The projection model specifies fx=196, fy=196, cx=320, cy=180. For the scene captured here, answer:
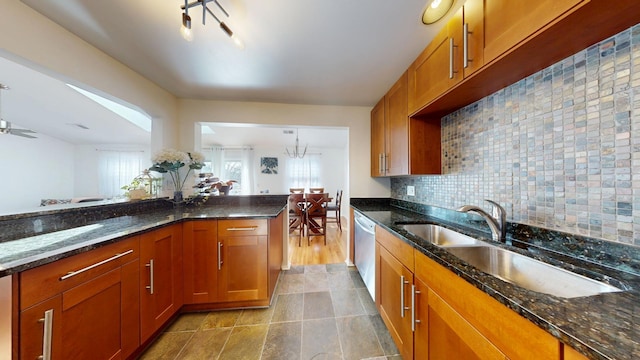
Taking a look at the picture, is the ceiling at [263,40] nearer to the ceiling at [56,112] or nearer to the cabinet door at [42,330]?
the ceiling at [56,112]

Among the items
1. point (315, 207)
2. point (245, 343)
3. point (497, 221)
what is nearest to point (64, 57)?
point (245, 343)

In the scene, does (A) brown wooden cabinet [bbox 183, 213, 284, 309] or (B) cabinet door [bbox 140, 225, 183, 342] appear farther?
(A) brown wooden cabinet [bbox 183, 213, 284, 309]

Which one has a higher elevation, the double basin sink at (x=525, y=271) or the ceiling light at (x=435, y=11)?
the ceiling light at (x=435, y=11)

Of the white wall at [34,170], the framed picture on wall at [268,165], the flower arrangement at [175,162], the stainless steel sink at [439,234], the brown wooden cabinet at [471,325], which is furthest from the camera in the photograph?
the framed picture on wall at [268,165]

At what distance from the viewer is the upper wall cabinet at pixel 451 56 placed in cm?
96

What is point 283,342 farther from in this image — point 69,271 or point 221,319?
point 69,271

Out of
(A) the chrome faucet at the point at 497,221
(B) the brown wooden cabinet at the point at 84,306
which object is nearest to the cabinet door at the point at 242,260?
(B) the brown wooden cabinet at the point at 84,306

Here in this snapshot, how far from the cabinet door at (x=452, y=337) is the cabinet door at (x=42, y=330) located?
65.2 inches

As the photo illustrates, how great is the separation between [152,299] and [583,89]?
2.64 m

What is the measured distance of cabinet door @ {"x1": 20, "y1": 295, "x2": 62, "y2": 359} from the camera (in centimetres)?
76

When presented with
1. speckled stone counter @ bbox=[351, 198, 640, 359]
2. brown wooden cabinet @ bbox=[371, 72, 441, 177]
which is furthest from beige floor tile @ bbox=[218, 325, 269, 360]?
brown wooden cabinet @ bbox=[371, 72, 441, 177]

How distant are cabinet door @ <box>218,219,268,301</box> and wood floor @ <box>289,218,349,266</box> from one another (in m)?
1.02

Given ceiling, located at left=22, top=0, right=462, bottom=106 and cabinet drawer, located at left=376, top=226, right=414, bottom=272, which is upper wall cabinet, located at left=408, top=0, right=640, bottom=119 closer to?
→ ceiling, located at left=22, top=0, right=462, bottom=106

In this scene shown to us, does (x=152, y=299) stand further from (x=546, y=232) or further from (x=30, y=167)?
(x=30, y=167)
